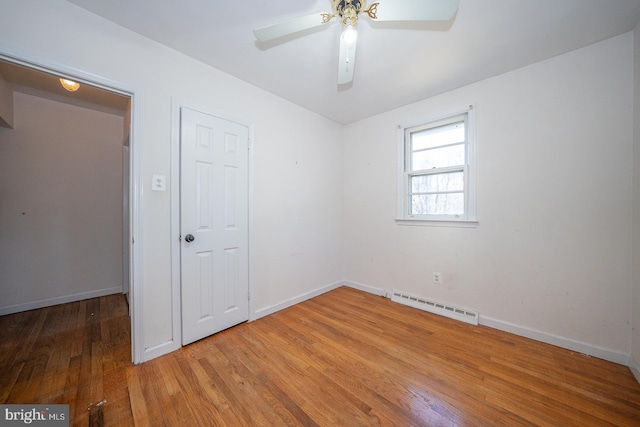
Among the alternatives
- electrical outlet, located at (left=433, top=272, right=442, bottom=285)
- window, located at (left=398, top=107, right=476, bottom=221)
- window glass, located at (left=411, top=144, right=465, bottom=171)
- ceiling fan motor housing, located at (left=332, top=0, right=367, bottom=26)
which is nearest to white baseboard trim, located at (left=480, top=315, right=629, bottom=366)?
electrical outlet, located at (left=433, top=272, right=442, bottom=285)

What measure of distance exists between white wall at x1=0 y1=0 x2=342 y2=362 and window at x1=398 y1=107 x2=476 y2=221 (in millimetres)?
1081

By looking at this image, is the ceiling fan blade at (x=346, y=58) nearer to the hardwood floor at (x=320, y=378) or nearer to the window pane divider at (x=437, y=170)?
the window pane divider at (x=437, y=170)

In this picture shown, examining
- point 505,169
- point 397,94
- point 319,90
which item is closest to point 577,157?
point 505,169

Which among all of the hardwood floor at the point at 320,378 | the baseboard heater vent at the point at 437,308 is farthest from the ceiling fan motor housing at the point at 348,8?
the baseboard heater vent at the point at 437,308

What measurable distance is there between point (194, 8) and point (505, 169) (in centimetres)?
297

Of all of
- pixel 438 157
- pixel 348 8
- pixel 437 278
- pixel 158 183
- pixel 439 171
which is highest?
pixel 348 8

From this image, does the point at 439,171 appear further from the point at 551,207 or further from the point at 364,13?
the point at 364,13

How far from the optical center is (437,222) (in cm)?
266

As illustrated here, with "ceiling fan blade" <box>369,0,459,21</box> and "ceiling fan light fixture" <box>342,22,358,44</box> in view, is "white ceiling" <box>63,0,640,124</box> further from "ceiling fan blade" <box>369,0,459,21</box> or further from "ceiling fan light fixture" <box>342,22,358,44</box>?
"ceiling fan blade" <box>369,0,459,21</box>

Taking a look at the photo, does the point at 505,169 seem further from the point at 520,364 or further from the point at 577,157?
the point at 520,364

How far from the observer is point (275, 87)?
8.32ft

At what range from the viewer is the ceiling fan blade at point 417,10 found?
122 cm
